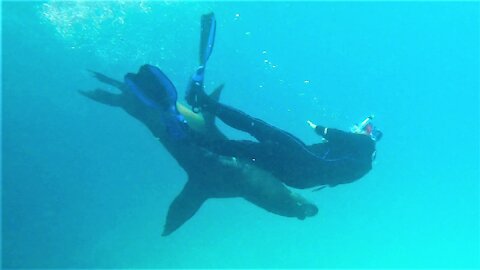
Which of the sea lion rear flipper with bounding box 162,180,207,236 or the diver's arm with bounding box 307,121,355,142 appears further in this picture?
the sea lion rear flipper with bounding box 162,180,207,236

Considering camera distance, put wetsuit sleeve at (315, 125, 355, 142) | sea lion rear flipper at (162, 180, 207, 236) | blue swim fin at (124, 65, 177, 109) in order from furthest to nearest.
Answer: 1. sea lion rear flipper at (162, 180, 207, 236)
2. wetsuit sleeve at (315, 125, 355, 142)
3. blue swim fin at (124, 65, 177, 109)

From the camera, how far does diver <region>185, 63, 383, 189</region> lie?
5.63 m

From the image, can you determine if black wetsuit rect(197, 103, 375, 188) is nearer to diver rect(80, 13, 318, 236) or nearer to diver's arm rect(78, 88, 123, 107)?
diver rect(80, 13, 318, 236)

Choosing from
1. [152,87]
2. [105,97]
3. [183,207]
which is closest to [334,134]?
[152,87]

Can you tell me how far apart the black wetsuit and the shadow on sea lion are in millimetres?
190

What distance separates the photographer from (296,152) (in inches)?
226

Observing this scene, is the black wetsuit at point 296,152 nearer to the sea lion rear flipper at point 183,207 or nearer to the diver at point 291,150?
the diver at point 291,150

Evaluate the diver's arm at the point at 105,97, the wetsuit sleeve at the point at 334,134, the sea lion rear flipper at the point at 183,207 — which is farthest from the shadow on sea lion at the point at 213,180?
the wetsuit sleeve at the point at 334,134

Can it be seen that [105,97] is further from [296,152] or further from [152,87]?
[296,152]

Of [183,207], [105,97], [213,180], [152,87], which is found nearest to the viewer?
[152,87]

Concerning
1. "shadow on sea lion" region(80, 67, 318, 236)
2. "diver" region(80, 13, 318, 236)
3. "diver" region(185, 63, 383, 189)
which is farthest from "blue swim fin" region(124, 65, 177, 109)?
"diver" region(185, 63, 383, 189)

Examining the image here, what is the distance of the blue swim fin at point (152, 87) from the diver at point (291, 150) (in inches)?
14.0

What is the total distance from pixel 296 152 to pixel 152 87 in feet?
7.12

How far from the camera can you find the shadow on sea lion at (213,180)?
587 centimetres
